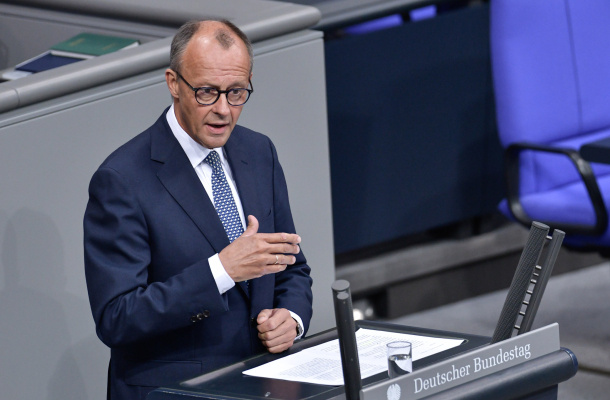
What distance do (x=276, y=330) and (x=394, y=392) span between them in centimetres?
53

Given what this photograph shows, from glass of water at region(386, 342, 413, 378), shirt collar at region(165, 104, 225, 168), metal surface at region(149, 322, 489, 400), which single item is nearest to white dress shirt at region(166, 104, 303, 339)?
shirt collar at region(165, 104, 225, 168)

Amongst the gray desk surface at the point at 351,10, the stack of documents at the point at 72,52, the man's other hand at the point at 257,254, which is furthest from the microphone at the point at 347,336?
the gray desk surface at the point at 351,10

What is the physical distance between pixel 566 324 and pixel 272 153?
2.42m

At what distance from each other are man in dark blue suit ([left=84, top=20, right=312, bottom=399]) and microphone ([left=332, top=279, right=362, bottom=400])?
13.2 inches

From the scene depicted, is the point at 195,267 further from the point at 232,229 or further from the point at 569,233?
the point at 569,233

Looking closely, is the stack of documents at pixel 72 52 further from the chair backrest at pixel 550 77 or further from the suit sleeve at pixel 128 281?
the chair backrest at pixel 550 77

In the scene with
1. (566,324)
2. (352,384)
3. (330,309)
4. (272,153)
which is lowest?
(566,324)

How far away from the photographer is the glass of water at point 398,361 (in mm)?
1714

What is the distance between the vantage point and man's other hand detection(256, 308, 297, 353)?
2.09 m

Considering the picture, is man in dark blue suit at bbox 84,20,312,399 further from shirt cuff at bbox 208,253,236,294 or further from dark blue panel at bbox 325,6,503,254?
dark blue panel at bbox 325,6,503,254

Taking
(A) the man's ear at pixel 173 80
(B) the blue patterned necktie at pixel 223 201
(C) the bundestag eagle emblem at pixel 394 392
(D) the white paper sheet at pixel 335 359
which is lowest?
(D) the white paper sheet at pixel 335 359

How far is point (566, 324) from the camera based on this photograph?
437 centimetres

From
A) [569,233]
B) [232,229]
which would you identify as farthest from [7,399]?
[569,233]

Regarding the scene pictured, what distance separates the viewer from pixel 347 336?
64.1 inches
